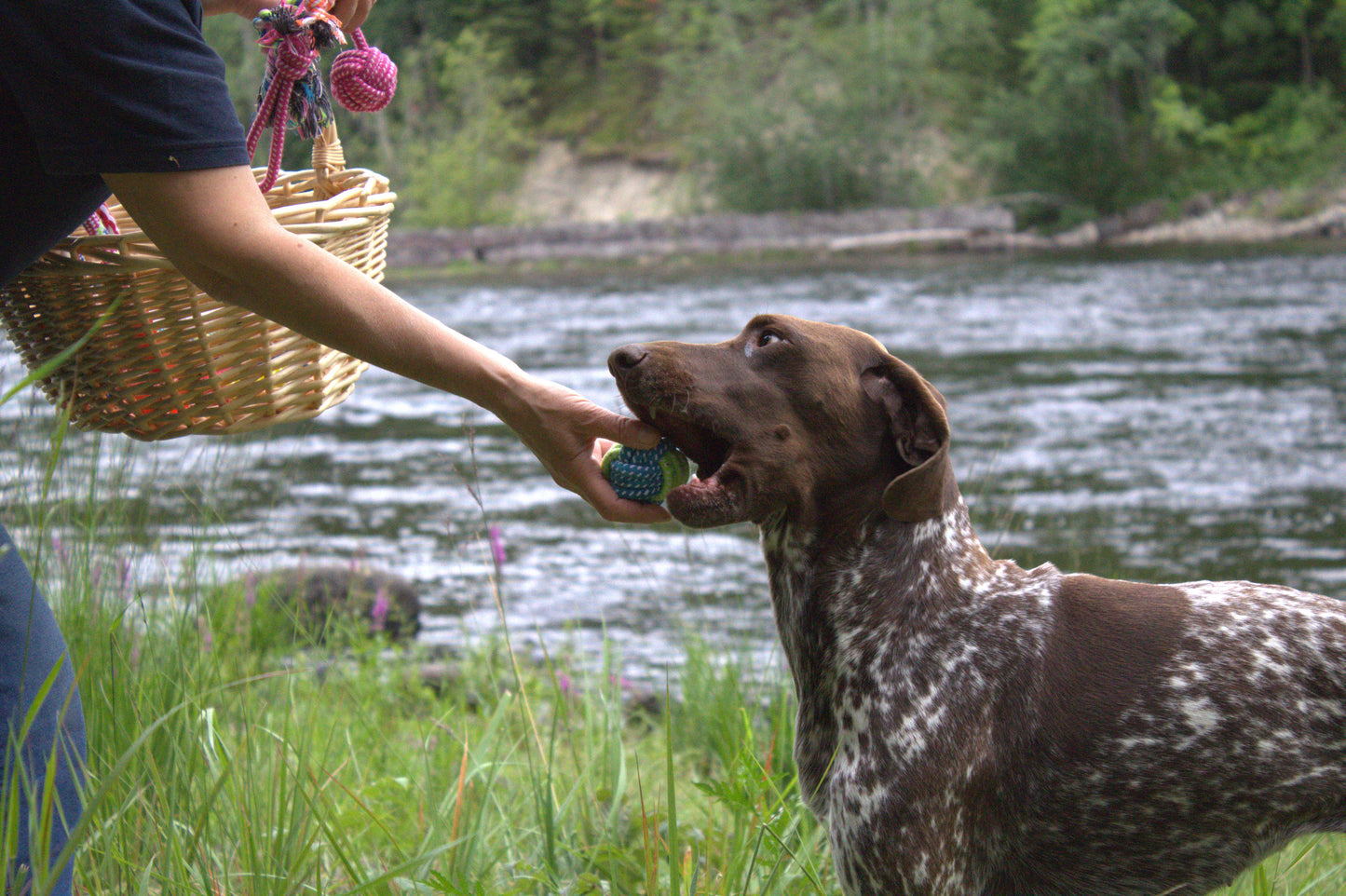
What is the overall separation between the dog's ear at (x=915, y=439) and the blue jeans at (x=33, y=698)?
1.52 metres

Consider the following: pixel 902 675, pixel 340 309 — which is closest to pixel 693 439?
pixel 902 675

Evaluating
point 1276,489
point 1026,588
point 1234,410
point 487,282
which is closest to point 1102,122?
point 487,282

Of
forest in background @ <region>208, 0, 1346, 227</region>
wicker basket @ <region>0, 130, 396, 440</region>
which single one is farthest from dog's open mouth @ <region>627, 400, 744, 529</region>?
forest in background @ <region>208, 0, 1346, 227</region>

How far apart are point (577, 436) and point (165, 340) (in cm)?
82

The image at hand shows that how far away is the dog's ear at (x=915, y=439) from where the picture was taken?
2369 mm

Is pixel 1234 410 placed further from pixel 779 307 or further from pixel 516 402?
pixel 516 402

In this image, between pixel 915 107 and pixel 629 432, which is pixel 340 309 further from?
pixel 915 107

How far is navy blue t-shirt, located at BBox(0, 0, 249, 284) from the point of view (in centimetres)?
166

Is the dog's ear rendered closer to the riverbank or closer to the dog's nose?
the dog's nose

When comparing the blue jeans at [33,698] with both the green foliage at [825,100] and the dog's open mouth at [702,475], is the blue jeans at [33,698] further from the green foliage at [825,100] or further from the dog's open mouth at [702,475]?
the green foliage at [825,100]

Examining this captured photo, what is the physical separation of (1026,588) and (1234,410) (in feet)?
37.3

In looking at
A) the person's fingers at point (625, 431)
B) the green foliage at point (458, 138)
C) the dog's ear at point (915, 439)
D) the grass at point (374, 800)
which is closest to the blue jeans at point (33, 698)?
the grass at point (374, 800)

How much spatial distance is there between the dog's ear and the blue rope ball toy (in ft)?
1.44

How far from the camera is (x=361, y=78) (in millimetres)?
2594
